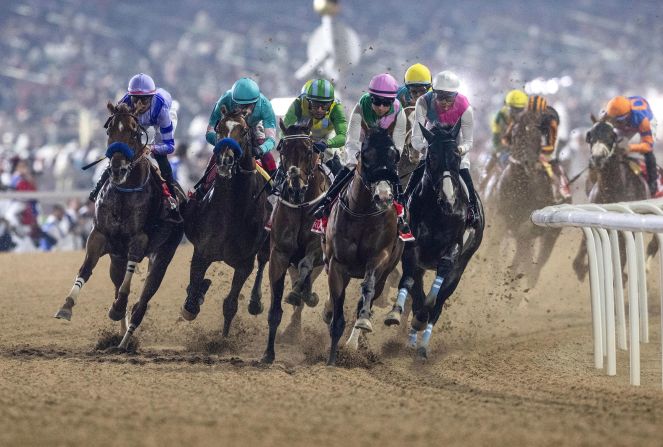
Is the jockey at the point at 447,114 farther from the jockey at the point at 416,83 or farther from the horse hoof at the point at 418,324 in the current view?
the jockey at the point at 416,83

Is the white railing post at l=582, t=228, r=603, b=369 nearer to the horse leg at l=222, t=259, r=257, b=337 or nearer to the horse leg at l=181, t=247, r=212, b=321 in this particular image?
the horse leg at l=222, t=259, r=257, b=337

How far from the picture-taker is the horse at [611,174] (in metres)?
11.7

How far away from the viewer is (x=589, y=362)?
8.53 meters

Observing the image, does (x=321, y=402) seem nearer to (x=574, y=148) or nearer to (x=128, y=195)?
(x=128, y=195)

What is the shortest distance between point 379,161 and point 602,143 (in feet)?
16.1

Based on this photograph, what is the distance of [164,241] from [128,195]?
603 mm

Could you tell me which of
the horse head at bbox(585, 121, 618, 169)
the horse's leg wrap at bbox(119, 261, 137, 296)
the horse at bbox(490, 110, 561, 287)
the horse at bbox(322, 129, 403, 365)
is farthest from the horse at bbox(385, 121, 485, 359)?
the horse at bbox(490, 110, 561, 287)

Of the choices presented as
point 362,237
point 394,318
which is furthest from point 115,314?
point 394,318

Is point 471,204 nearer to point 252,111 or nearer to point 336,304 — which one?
point 336,304

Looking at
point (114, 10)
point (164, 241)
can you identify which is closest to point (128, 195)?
point (164, 241)

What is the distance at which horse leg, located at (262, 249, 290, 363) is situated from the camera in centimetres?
802

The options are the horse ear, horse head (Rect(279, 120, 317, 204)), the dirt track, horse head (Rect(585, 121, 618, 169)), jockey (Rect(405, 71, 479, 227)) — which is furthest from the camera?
horse head (Rect(585, 121, 618, 169))

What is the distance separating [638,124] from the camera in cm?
1208

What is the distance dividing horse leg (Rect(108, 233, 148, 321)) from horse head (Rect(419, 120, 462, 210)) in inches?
86.6
